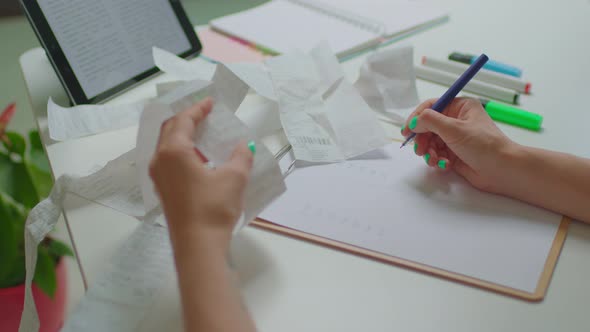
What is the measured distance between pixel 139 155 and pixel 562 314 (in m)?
0.43

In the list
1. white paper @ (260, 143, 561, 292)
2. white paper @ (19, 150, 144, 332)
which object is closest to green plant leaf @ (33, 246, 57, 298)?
white paper @ (19, 150, 144, 332)

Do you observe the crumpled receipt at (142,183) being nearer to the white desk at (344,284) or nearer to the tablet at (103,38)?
the white desk at (344,284)

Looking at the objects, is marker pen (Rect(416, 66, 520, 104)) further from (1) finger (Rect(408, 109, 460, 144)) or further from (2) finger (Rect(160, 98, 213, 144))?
(2) finger (Rect(160, 98, 213, 144))

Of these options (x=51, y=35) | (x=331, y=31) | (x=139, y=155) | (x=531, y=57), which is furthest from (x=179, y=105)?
(x=531, y=57)

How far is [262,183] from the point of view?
20.1 inches

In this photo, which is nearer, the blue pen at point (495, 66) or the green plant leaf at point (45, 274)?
the blue pen at point (495, 66)

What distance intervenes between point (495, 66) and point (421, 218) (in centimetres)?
41

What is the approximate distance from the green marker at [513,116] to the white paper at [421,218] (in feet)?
0.55

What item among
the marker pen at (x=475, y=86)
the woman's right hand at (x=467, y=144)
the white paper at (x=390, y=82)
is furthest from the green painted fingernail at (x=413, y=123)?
the marker pen at (x=475, y=86)

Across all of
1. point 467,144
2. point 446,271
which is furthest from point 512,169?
point 446,271

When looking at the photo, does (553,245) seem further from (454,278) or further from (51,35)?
(51,35)

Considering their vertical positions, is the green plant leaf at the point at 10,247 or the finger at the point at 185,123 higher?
the finger at the point at 185,123

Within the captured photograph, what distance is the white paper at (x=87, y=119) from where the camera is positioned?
72cm

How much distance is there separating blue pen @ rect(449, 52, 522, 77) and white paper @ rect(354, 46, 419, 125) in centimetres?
13
